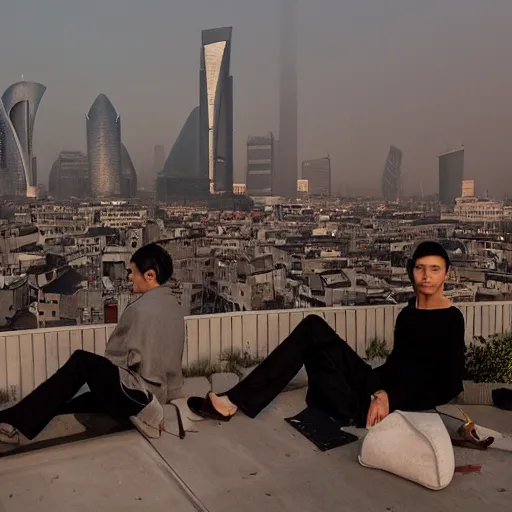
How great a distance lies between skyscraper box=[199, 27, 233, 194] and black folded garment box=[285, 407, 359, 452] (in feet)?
22.2

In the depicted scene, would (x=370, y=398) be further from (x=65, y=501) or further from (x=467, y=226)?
(x=467, y=226)

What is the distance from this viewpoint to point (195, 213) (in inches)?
358

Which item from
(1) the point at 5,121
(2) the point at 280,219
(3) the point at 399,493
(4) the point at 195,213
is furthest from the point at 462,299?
(1) the point at 5,121

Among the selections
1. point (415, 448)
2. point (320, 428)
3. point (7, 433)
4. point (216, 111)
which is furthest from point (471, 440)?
point (216, 111)

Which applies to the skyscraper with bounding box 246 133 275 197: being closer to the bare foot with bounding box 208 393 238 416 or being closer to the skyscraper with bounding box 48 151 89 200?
the skyscraper with bounding box 48 151 89 200

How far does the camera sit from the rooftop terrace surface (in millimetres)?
1873

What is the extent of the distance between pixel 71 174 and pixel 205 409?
692 centimetres

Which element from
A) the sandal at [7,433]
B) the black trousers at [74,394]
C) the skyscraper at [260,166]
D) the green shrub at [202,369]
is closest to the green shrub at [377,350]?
the green shrub at [202,369]

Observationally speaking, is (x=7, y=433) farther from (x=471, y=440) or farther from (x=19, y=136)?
(x=19, y=136)

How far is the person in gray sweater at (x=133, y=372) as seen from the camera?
2119mm

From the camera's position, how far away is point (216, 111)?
873 centimetres

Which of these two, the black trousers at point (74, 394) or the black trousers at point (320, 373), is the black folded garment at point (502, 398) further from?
the black trousers at point (74, 394)

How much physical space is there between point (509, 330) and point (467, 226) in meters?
3.96

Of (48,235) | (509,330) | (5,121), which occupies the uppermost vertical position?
(5,121)
